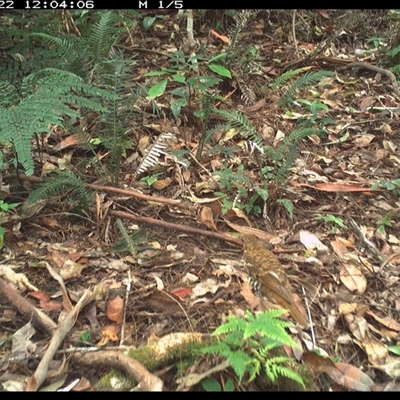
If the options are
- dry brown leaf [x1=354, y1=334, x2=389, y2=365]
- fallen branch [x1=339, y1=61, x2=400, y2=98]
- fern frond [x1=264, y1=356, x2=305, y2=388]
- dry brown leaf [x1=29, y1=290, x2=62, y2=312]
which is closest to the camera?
fern frond [x1=264, y1=356, x2=305, y2=388]

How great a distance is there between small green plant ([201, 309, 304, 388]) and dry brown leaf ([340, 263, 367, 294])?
88 centimetres

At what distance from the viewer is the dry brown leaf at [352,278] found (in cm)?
293

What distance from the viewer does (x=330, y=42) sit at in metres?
5.47

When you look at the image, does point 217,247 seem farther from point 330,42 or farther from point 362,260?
point 330,42

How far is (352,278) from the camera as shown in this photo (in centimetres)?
299

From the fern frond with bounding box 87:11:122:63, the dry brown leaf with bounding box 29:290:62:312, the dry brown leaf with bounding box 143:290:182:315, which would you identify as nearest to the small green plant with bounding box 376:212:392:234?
the dry brown leaf with bounding box 143:290:182:315

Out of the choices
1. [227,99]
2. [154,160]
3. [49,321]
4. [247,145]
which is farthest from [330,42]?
[49,321]

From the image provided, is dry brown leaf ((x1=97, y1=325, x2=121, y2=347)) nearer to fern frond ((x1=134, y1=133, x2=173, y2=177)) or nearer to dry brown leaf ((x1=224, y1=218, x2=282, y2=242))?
dry brown leaf ((x1=224, y1=218, x2=282, y2=242))

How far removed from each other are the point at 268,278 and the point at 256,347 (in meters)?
0.54

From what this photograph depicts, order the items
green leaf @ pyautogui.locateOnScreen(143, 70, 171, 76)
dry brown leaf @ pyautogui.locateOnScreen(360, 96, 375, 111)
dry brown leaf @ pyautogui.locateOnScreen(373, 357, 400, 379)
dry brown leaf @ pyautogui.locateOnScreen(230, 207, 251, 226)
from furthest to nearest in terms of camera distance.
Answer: dry brown leaf @ pyautogui.locateOnScreen(360, 96, 375, 111) → green leaf @ pyautogui.locateOnScreen(143, 70, 171, 76) → dry brown leaf @ pyautogui.locateOnScreen(230, 207, 251, 226) → dry brown leaf @ pyautogui.locateOnScreen(373, 357, 400, 379)

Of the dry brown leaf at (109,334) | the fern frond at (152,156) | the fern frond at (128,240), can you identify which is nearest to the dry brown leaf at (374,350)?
the dry brown leaf at (109,334)

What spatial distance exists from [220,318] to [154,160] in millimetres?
1473

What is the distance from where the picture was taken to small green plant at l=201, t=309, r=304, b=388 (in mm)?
2033

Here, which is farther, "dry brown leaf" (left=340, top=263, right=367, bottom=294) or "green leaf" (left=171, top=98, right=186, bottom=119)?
"green leaf" (left=171, top=98, right=186, bottom=119)
